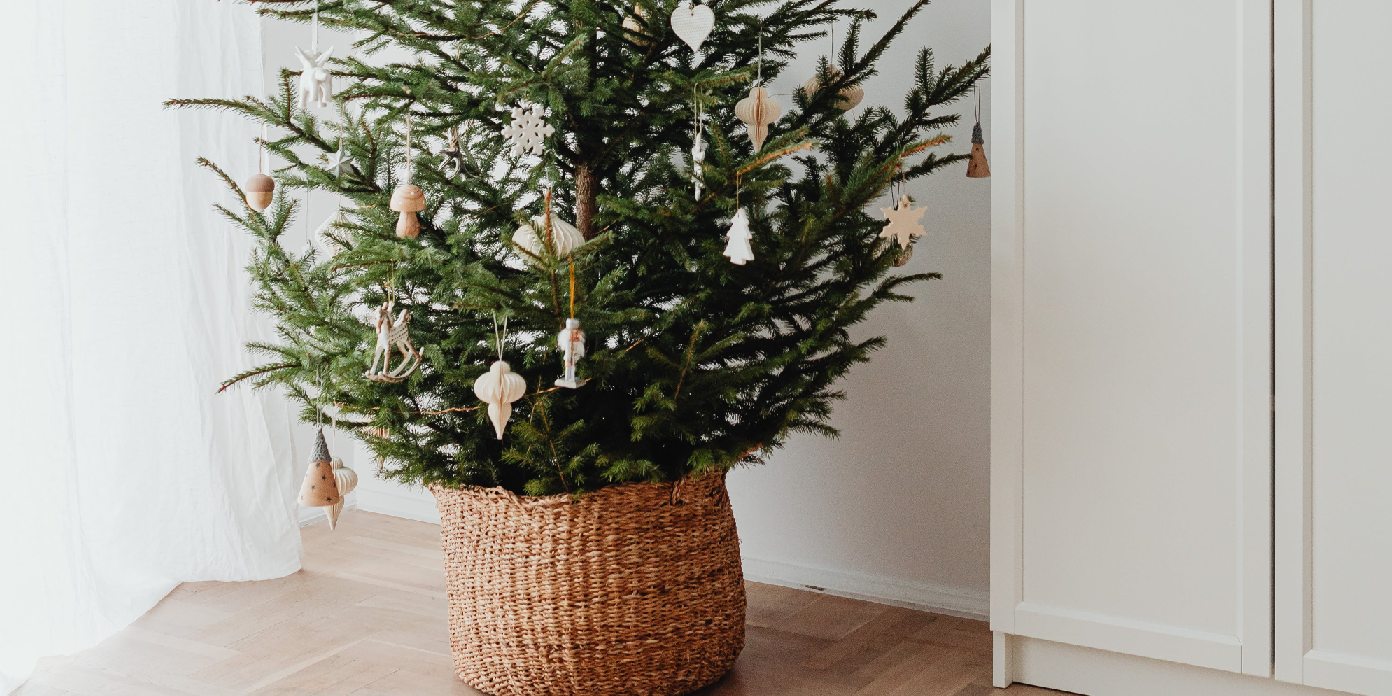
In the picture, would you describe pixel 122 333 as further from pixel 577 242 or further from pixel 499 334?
pixel 577 242

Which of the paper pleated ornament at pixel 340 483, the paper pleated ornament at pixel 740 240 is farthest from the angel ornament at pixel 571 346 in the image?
the paper pleated ornament at pixel 340 483

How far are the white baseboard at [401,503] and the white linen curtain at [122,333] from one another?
43 cm

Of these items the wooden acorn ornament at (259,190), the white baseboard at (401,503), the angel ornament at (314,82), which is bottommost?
the white baseboard at (401,503)

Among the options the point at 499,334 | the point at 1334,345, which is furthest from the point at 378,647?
the point at 1334,345

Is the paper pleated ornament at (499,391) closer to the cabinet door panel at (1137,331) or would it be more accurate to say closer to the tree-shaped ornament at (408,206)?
the tree-shaped ornament at (408,206)

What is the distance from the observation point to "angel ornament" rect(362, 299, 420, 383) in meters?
1.59

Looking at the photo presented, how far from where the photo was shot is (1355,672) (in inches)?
65.0

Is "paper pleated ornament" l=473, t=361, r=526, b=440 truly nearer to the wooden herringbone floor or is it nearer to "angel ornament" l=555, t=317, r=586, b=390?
"angel ornament" l=555, t=317, r=586, b=390

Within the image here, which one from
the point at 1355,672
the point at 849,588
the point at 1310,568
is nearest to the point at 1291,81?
the point at 1310,568

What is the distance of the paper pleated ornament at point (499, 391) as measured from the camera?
155 centimetres

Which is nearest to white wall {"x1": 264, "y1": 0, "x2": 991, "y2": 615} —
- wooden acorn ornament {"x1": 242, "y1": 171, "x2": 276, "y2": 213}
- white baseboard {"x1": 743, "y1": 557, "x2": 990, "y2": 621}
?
white baseboard {"x1": 743, "y1": 557, "x2": 990, "y2": 621}

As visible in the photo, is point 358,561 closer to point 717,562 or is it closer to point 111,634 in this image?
point 111,634

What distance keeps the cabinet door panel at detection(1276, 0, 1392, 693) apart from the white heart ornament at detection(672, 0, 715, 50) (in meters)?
0.80

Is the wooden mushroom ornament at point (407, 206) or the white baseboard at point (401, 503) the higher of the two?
the wooden mushroom ornament at point (407, 206)
